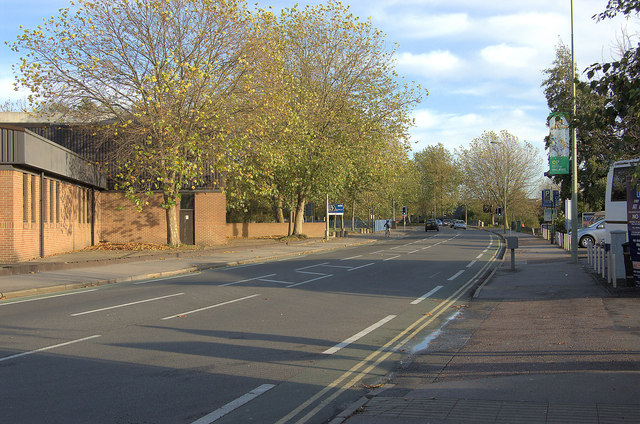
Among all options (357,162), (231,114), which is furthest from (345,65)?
(231,114)

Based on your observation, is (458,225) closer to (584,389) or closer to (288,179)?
(288,179)

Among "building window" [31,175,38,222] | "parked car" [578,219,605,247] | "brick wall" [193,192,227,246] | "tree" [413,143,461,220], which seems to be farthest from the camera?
"tree" [413,143,461,220]

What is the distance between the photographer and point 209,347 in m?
8.06

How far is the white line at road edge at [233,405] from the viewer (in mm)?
5129

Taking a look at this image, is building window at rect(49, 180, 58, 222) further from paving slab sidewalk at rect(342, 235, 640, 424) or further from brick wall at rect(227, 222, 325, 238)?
brick wall at rect(227, 222, 325, 238)

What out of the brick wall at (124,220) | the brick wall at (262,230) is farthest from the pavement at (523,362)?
the brick wall at (262,230)

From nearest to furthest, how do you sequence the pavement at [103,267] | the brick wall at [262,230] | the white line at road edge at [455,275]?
1. the pavement at [103,267]
2. the white line at road edge at [455,275]
3. the brick wall at [262,230]

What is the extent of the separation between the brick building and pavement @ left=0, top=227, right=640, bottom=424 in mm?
5259

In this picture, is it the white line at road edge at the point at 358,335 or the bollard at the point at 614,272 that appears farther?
the bollard at the point at 614,272

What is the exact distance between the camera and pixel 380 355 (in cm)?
778

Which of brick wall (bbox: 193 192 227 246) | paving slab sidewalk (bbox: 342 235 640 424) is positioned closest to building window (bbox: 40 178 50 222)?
brick wall (bbox: 193 192 227 246)

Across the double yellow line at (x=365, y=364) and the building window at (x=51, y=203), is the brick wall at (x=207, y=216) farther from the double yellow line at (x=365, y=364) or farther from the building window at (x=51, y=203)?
the double yellow line at (x=365, y=364)

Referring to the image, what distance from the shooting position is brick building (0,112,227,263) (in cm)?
1962

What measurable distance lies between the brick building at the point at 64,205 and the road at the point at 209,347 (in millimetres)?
7271
